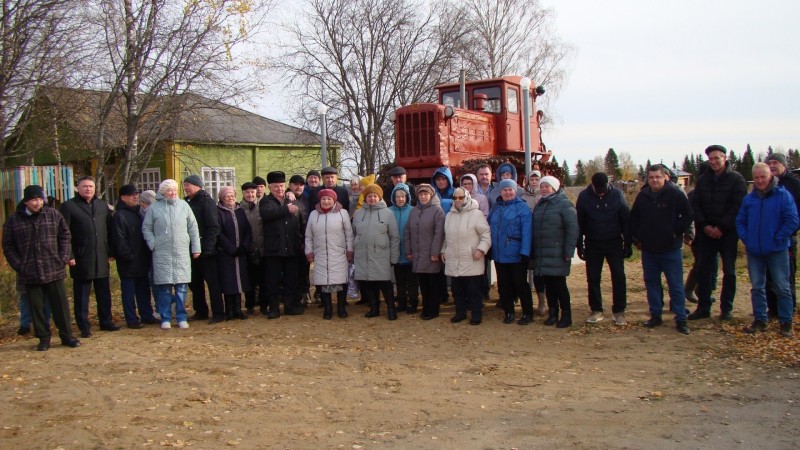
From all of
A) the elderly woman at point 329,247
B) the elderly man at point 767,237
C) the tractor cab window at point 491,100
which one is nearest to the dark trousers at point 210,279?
the elderly woman at point 329,247

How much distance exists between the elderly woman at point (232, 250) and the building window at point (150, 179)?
59.3 feet

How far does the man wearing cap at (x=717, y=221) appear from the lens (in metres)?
7.07

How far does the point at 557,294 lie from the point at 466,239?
4.08 ft

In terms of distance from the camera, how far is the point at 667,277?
7148 millimetres

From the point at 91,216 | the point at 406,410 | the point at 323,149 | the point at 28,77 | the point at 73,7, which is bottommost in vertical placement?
the point at 406,410

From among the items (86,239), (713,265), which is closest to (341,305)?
(86,239)

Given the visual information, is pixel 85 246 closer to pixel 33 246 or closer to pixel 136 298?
pixel 33 246

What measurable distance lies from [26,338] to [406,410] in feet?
17.2

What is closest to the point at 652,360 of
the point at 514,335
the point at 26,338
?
the point at 514,335

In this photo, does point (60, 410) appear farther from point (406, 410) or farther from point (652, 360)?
point (652, 360)

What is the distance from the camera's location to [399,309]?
8.64 meters

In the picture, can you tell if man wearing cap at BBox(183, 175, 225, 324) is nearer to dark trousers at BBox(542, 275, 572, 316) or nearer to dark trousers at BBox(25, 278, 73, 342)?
dark trousers at BBox(25, 278, 73, 342)

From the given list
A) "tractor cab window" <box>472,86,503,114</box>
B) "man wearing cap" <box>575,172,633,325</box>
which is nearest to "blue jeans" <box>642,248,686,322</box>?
"man wearing cap" <box>575,172,633,325</box>

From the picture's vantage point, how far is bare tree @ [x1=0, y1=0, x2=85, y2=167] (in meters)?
9.41
